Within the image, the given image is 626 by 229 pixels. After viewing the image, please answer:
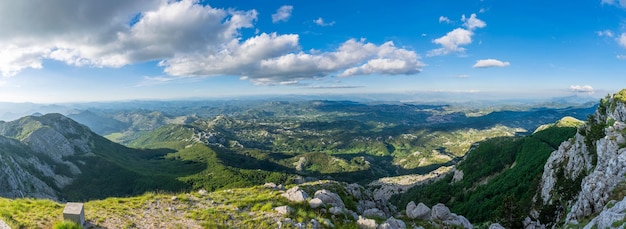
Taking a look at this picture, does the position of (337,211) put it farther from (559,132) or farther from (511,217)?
(559,132)

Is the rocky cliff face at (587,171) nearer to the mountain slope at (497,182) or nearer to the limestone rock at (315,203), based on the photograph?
the mountain slope at (497,182)

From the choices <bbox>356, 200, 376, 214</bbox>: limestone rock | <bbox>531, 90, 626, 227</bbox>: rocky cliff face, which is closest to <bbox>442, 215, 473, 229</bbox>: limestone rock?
<bbox>356, 200, 376, 214</bbox>: limestone rock

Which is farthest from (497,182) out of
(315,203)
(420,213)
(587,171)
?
(315,203)

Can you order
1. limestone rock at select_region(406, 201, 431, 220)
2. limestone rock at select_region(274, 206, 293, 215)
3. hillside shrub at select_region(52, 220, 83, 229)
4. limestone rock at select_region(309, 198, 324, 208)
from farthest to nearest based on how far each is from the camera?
1. limestone rock at select_region(406, 201, 431, 220)
2. limestone rock at select_region(309, 198, 324, 208)
3. limestone rock at select_region(274, 206, 293, 215)
4. hillside shrub at select_region(52, 220, 83, 229)

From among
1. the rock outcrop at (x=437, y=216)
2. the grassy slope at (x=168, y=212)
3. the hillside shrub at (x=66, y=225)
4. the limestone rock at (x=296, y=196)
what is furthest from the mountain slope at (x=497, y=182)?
the hillside shrub at (x=66, y=225)

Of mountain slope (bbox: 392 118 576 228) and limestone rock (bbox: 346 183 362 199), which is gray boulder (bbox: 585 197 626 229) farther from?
limestone rock (bbox: 346 183 362 199)

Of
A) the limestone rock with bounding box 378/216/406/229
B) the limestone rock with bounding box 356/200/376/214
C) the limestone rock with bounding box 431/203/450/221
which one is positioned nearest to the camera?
the limestone rock with bounding box 378/216/406/229

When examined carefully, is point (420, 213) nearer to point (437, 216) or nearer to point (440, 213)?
point (437, 216)

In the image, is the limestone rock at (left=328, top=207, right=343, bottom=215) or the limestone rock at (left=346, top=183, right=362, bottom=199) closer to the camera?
the limestone rock at (left=328, top=207, right=343, bottom=215)

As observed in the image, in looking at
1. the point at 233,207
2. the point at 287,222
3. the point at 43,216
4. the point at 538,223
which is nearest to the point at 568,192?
the point at 538,223

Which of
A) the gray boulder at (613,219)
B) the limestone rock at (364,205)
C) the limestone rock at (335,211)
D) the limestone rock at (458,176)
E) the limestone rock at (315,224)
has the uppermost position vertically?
the gray boulder at (613,219)
